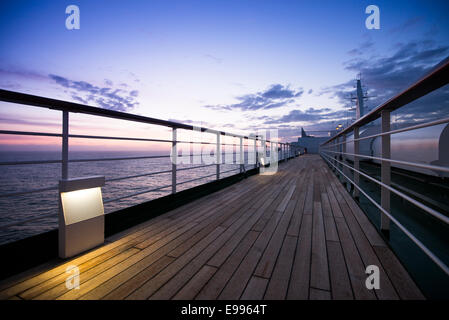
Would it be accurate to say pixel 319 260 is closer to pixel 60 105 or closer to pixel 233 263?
pixel 233 263

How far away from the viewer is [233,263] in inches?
39.7

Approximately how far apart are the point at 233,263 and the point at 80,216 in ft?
2.99

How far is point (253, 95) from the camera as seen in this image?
32062 millimetres

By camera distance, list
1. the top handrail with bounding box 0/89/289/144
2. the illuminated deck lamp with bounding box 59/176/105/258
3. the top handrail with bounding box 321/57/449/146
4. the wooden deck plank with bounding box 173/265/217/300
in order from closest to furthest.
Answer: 1. the top handrail with bounding box 321/57/449/146
2. the wooden deck plank with bounding box 173/265/217/300
3. the top handrail with bounding box 0/89/289/144
4. the illuminated deck lamp with bounding box 59/176/105/258

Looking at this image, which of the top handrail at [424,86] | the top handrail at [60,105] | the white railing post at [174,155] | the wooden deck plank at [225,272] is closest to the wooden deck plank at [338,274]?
the wooden deck plank at [225,272]

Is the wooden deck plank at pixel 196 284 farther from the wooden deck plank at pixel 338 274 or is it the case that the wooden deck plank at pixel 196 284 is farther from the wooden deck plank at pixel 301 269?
the wooden deck plank at pixel 338 274

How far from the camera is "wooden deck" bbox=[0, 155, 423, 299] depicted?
79 cm

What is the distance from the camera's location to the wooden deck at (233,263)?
31.2 inches

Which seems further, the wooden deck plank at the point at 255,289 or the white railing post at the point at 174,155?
the white railing post at the point at 174,155

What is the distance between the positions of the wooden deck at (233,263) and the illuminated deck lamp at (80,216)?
7 centimetres

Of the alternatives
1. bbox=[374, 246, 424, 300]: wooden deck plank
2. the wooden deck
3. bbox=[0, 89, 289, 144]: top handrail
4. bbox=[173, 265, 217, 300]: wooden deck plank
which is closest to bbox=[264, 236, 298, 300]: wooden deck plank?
the wooden deck

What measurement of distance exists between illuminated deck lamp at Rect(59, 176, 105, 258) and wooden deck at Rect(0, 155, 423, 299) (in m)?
0.07

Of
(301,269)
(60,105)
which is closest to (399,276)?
(301,269)

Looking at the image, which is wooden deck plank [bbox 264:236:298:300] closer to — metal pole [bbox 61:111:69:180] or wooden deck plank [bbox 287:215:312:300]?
wooden deck plank [bbox 287:215:312:300]
